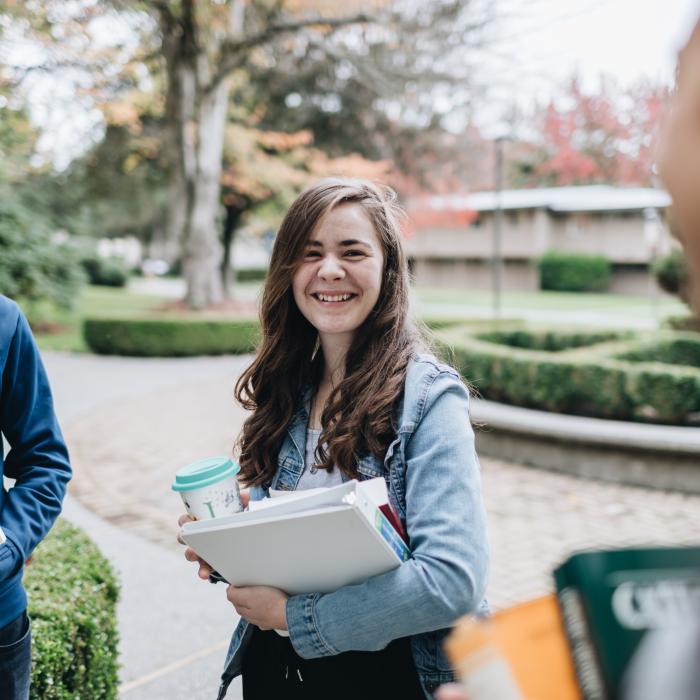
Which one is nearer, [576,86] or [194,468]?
[194,468]

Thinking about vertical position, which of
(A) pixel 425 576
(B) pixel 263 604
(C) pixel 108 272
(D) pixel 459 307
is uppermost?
(A) pixel 425 576

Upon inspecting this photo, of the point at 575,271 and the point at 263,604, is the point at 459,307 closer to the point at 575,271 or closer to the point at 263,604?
the point at 575,271

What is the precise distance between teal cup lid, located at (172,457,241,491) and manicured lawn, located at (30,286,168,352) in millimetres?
9446

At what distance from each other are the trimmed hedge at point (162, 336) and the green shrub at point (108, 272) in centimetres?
1761

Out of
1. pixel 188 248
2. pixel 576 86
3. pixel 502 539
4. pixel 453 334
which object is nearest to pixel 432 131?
pixel 576 86

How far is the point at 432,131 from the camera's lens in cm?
2266

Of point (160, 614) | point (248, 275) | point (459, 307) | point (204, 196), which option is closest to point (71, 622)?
point (160, 614)

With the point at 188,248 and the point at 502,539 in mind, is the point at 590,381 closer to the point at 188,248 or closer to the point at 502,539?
the point at 502,539

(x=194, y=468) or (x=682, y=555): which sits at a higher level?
(x=682, y=555)

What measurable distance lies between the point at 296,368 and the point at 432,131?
21894 millimetres

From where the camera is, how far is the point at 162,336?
1553 cm

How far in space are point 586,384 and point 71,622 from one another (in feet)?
21.2

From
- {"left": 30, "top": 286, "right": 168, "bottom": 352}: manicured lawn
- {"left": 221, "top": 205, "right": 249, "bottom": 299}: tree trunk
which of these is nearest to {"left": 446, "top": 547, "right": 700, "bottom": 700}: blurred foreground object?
{"left": 30, "top": 286, "right": 168, "bottom": 352}: manicured lawn

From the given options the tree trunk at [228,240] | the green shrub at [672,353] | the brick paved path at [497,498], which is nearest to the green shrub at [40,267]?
the brick paved path at [497,498]
